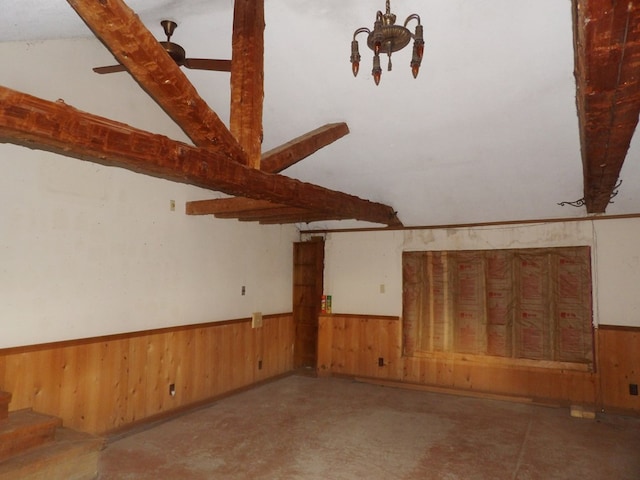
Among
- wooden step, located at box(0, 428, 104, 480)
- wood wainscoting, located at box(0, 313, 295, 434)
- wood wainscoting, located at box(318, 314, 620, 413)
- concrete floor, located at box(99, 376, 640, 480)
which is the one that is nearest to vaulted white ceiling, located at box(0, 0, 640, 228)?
wood wainscoting, located at box(318, 314, 620, 413)

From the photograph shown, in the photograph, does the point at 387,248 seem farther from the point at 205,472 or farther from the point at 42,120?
the point at 42,120

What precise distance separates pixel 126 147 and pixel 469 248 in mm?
5087

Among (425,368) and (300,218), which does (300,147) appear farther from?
(425,368)

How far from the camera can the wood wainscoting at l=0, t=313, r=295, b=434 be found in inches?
141

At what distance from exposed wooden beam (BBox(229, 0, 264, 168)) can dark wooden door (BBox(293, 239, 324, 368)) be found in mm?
4379

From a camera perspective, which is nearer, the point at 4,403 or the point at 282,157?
the point at 4,403

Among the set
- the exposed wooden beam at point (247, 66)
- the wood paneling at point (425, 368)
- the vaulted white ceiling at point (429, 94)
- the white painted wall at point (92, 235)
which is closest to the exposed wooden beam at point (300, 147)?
the vaulted white ceiling at point (429, 94)

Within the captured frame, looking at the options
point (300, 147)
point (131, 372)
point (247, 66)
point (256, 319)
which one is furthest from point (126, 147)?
point (256, 319)

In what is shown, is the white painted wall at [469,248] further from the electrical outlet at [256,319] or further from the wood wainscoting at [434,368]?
the electrical outlet at [256,319]

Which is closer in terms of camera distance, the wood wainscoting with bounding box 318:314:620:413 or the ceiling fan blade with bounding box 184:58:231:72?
the ceiling fan blade with bounding box 184:58:231:72

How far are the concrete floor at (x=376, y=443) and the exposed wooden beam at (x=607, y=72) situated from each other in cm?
273

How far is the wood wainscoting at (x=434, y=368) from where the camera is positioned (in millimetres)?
5445

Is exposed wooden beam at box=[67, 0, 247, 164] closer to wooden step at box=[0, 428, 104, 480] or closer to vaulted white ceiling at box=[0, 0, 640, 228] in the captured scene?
vaulted white ceiling at box=[0, 0, 640, 228]

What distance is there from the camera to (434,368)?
6301 mm
